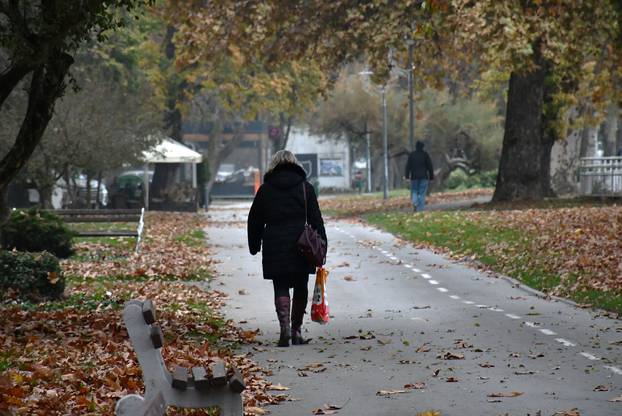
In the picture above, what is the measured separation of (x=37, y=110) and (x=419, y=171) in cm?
2827

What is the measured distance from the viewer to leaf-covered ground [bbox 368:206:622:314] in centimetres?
2173

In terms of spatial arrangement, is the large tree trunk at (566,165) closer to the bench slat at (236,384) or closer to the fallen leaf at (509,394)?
the fallen leaf at (509,394)

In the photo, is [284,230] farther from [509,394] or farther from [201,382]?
[201,382]

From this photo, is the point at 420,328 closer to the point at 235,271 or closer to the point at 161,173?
the point at 235,271

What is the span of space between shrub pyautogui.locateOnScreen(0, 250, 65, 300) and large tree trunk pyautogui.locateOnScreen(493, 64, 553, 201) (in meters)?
25.8

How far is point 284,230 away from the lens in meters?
15.4

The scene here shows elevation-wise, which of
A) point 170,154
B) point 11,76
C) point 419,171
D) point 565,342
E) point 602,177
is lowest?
A: point 565,342

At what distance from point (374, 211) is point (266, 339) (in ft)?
116

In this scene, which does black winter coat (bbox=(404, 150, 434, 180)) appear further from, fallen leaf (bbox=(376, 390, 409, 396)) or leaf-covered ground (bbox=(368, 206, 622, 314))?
fallen leaf (bbox=(376, 390, 409, 396))

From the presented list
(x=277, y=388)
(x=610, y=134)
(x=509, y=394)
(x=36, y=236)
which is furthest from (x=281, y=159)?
(x=610, y=134)

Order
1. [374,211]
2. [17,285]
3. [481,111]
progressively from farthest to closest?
1. [481,111]
2. [374,211]
3. [17,285]

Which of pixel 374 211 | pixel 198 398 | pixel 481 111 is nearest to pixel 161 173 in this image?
pixel 374 211

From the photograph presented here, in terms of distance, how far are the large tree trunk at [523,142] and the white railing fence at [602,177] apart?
296cm

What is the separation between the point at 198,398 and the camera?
29.0 feet
